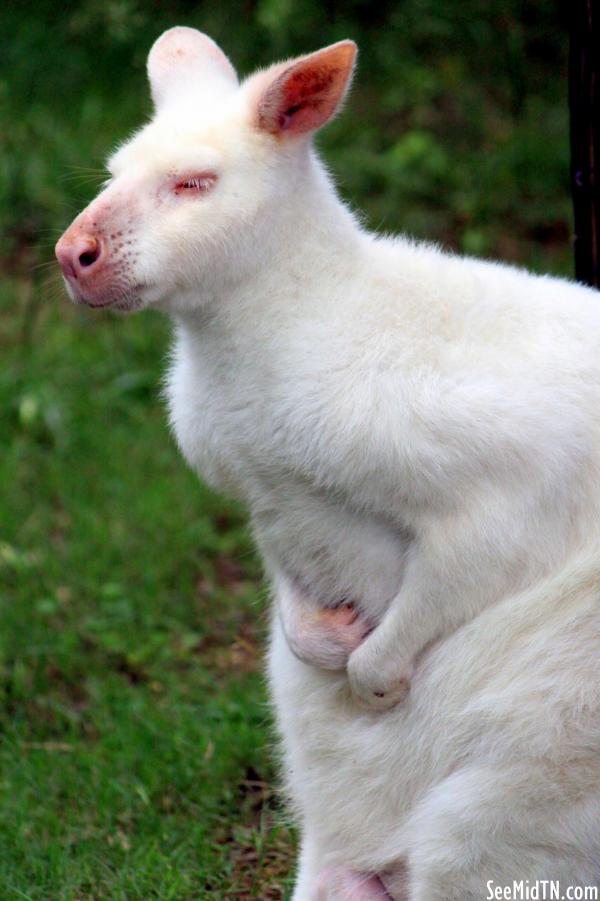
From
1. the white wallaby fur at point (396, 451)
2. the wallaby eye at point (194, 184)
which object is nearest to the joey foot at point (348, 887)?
the white wallaby fur at point (396, 451)

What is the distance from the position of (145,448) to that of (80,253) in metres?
3.08

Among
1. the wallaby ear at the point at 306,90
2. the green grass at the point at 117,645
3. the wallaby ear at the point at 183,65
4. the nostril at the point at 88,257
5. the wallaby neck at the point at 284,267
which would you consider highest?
the wallaby ear at the point at 306,90

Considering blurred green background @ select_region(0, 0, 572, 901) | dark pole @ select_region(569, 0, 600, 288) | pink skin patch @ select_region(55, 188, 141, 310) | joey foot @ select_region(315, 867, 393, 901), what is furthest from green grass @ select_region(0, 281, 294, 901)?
pink skin patch @ select_region(55, 188, 141, 310)

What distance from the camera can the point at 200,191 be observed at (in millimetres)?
2936

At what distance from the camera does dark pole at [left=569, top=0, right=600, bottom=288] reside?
12.0 ft

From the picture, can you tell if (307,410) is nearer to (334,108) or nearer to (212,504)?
(334,108)

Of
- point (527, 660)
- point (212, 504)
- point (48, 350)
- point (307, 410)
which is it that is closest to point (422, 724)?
point (527, 660)

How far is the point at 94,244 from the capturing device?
113 inches

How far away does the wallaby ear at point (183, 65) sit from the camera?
3.22 meters

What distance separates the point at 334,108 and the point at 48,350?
3649 millimetres

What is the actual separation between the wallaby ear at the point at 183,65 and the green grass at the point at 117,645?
Answer: 5.36ft

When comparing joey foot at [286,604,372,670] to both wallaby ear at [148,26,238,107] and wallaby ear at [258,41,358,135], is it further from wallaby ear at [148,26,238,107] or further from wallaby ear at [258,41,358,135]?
wallaby ear at [148,26,238,107]

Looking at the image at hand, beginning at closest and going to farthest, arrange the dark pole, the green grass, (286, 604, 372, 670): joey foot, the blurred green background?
1. (286, 604, 372, 670): joey foot
2. the dark pole
3. the green grass
4. the blurred green background

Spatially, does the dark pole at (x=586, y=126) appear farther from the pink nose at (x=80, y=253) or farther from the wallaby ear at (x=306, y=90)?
the pink nose at (x=80, y=253)
